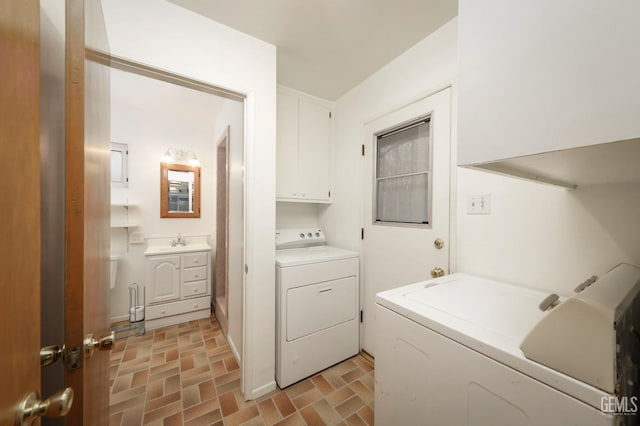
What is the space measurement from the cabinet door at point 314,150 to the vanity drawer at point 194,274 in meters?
1.77

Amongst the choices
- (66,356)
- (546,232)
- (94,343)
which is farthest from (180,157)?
(546,232)

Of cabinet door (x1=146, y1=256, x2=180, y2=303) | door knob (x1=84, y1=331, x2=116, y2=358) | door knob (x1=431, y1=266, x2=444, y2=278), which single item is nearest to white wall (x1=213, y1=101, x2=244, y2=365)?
cabinet door (x1=146, y1=256, x2=180, y2=303)

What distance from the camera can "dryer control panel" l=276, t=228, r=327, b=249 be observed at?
2.32m

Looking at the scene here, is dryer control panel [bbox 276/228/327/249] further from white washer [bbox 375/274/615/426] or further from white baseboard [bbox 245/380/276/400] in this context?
white washer [bbox 375/274/615/426]

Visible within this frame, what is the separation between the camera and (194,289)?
2.82 m

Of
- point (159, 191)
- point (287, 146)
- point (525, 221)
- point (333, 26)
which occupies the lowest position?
point (525, 221)

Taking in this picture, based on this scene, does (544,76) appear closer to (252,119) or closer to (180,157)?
(252,119)

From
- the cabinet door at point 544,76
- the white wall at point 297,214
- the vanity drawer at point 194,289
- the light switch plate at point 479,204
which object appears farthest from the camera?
the vanity drawer at point 194,289

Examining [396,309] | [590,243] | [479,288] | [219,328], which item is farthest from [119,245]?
[590,243]

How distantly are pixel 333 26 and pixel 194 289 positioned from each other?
3161mm

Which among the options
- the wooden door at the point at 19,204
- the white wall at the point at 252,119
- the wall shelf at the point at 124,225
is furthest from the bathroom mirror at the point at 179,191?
the wooden door at the point at 19,204

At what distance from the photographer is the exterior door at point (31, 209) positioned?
1.28 feet

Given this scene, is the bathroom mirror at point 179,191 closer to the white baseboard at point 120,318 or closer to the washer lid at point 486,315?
the white baseboard at point 120,318

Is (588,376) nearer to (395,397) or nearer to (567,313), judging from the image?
(567,313)
